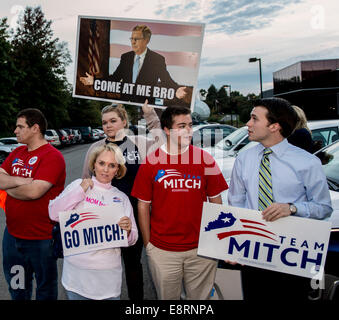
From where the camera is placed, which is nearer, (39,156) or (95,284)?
(95,284)

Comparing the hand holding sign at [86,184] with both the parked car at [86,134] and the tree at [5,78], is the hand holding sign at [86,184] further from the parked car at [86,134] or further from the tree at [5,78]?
the parked car at [86,134]

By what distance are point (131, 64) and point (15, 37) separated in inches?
1721

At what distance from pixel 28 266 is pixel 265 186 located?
2090mm

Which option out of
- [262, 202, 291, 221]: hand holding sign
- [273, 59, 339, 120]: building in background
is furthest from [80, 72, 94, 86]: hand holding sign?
[273, 59, 339, 120]: building in background

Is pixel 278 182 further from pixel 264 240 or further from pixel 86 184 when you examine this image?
pixel 86 184

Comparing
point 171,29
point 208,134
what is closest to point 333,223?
point 171,29

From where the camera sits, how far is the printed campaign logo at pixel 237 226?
238 cm

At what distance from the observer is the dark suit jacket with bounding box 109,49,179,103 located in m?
3.13

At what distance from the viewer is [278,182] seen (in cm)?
245

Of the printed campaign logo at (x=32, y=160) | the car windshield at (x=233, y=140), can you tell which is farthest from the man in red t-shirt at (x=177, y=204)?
the car windshield at (x=233, y=140)

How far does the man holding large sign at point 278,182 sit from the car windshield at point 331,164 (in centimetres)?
105
